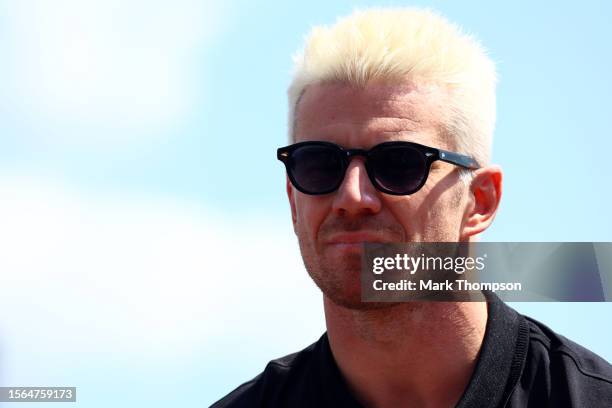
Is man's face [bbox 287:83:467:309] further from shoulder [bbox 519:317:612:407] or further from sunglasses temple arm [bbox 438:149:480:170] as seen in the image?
shoulder [bbox 519:317:612:407]

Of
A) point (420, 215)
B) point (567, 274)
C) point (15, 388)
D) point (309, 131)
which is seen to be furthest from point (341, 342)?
point (15, 388)

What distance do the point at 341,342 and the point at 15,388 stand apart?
13.0ft

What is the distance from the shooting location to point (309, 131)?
5277mm

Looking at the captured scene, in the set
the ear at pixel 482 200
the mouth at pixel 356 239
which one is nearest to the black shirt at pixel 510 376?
the ear at pixel 482 200

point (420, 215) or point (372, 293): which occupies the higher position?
point (420, 215)

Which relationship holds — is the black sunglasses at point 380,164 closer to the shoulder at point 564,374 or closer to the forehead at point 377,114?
the forehead at point 377,114

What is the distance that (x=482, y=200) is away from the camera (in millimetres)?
5426

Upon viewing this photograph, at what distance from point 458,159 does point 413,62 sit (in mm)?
654

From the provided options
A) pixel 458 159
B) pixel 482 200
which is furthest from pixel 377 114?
pixel 482 200

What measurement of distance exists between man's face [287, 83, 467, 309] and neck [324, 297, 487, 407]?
0.75ft

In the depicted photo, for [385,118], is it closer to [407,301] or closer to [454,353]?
[407,301]

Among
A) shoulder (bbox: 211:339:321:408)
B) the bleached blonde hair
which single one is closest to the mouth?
the bleached blonde hair

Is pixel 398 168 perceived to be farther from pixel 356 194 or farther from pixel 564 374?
pixel 564 374

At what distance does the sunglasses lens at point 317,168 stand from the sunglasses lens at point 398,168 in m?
0.22
